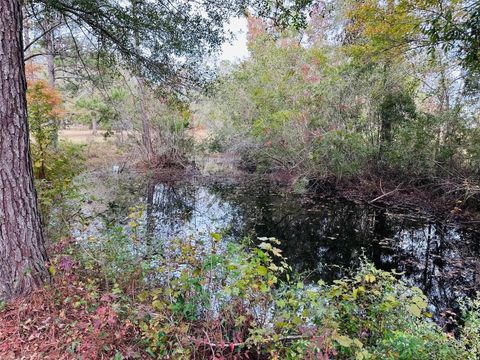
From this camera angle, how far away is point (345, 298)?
2084 mm

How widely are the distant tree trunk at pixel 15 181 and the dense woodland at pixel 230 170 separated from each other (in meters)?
0.01

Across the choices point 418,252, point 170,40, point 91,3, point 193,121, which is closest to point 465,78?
point 418,252

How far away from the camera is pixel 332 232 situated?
6074 mm

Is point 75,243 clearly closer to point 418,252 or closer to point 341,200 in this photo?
point 418,252

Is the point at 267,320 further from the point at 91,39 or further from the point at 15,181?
the point at 91,39

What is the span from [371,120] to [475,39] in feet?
15.5

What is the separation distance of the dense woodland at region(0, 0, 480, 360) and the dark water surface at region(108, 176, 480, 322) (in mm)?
453

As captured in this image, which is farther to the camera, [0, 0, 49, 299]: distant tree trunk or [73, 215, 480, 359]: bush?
[0, 0, 49, 299]: distant tree trunk

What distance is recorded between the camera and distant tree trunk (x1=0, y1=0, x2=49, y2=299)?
6.33 ft

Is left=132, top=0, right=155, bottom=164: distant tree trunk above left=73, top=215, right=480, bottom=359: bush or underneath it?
above

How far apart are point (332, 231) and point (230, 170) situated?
25.2 feet

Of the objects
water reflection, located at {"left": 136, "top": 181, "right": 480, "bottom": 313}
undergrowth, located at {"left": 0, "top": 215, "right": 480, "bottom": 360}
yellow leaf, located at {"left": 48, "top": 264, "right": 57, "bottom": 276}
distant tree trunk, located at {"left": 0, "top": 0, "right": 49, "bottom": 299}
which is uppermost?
distant tree trunk, located at {"left": 0, "top": 0, "right": 49, "bottom": 299}

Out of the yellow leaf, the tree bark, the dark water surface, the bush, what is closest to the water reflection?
the dark water surface

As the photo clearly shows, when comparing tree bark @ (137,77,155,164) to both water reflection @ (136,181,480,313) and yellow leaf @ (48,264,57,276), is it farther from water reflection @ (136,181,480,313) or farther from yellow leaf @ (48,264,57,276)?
yellow leaf @ (48,264,57,276)
